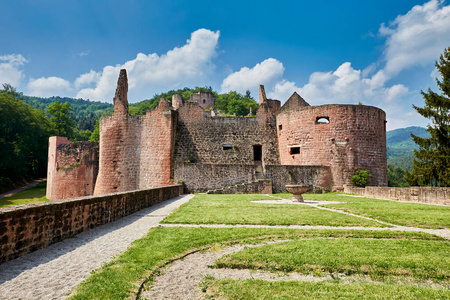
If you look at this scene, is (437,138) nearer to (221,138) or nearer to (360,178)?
(360,178)

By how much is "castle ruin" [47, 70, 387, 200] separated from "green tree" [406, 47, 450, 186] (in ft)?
12.0

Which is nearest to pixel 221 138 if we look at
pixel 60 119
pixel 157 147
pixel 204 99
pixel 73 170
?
pixel 157 147

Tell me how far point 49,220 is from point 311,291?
4.95 m

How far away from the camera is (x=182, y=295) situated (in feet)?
11.2

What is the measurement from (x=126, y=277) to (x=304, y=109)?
24.2 m

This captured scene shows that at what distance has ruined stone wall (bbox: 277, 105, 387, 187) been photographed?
2420 centimetres

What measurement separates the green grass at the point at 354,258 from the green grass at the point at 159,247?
0.84m

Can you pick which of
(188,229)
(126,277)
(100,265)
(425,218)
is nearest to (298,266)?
(126,277)

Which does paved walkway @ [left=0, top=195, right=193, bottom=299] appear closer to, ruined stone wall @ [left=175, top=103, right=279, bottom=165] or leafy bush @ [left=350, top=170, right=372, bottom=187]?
ruined stone wall @ [left=175, top=103, right=279, bottom=165]

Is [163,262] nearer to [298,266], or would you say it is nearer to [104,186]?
[298,266]

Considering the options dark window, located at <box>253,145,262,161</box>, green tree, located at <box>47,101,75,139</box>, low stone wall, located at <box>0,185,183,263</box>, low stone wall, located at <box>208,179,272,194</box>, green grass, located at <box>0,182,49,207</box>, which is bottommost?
green grass, located at <box>0,182,49,207</box>

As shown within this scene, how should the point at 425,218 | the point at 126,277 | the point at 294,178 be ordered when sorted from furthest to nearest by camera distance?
the point at 294,178
the point at 425,218
the point at 126,277

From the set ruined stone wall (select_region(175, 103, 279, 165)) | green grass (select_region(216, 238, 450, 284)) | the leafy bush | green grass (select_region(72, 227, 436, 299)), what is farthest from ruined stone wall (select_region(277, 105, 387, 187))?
green grass (select_region(216, 238, 450, 284))

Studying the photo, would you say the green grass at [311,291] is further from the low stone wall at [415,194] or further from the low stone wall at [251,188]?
the low stone wall at [251,188]
